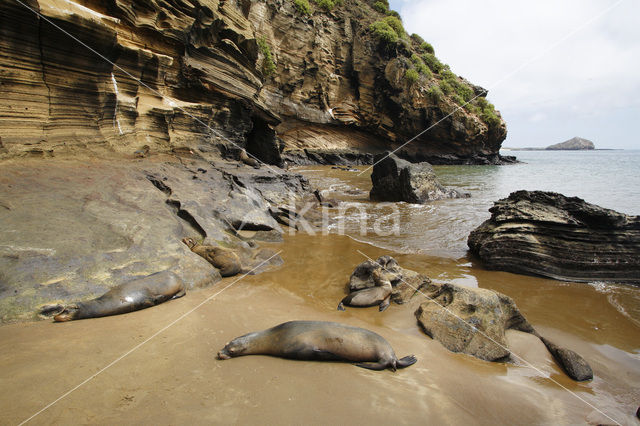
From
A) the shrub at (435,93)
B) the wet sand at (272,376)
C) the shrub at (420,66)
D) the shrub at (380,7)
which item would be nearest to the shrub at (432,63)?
the shrub at (420,66)

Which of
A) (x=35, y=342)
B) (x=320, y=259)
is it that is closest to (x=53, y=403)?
(x=35, y=342)

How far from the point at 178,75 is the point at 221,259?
8.82 metres

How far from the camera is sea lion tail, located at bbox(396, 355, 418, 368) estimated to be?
260 centimetres

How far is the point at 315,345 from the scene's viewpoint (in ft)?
8.39

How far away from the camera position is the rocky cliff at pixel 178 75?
6055 millimetres

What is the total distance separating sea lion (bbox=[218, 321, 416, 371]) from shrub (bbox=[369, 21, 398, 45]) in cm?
3341

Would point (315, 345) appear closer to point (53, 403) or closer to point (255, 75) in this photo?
point (53, 403)

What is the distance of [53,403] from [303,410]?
1.40 metres

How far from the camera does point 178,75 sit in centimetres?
1055

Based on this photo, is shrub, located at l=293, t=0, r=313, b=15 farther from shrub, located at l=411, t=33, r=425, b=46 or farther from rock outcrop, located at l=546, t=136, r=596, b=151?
Answer: rock outcrop, located at l=546, t=136, r=596, b=151

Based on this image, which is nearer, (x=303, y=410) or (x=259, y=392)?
(x=303, y=410)

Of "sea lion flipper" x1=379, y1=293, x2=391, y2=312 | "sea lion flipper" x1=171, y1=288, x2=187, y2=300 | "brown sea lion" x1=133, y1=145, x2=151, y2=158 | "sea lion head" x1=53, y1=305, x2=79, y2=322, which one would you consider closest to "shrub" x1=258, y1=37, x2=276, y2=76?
"brown sea lion" x1=133, y1=145, x2=151, y2=158

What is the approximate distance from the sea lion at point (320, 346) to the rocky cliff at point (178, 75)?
6.28 m

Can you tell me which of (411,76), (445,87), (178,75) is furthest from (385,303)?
(445,87)
